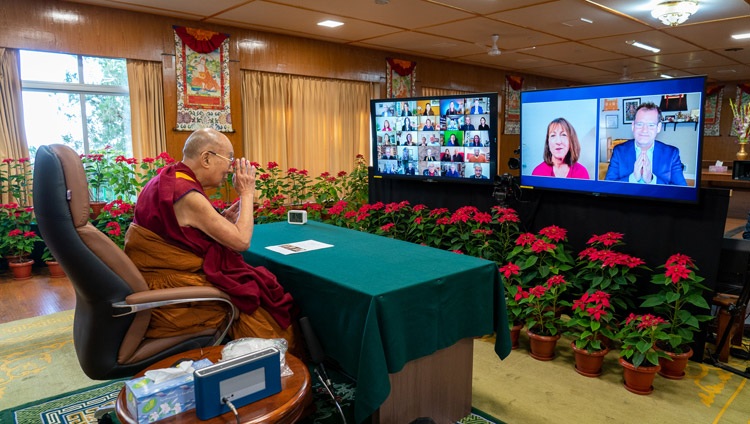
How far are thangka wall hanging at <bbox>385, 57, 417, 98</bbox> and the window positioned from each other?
373cm

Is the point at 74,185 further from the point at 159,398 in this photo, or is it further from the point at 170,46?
the point at 170,46

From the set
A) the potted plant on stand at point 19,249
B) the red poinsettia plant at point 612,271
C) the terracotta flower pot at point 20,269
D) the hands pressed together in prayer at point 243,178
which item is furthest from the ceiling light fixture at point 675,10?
the terracotta flower pot at point 20,269

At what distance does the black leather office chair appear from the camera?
1.66 metres

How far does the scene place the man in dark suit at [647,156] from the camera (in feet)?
9.26

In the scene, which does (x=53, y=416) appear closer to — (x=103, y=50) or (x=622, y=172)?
(x=622, y=172)

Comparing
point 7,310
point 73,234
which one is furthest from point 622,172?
point 7,310

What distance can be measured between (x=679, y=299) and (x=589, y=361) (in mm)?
582

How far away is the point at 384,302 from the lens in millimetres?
1723

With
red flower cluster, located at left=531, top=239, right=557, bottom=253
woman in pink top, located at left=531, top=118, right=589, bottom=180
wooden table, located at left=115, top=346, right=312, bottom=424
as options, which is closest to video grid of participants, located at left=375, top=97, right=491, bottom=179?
woman in pink top, located at left=531, top=118, right=589, bottom=180

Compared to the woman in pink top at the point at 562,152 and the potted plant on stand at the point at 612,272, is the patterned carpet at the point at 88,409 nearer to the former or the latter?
the potted plant on stand at the point at 612,272

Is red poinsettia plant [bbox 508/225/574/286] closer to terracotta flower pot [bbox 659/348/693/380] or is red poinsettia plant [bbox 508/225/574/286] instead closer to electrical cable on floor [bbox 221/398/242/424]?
terracotta flower pot [bbox 659/348/693/380]

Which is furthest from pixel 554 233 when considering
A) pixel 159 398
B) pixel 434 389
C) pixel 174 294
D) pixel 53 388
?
pixel 53 388

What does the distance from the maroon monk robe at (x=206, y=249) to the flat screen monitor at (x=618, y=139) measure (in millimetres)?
2188

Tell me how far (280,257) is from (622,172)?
2.17 m
